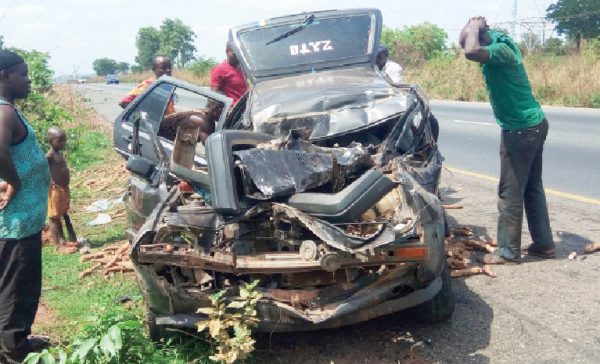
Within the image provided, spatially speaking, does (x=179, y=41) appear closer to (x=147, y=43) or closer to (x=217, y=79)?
(x=147, y=43)

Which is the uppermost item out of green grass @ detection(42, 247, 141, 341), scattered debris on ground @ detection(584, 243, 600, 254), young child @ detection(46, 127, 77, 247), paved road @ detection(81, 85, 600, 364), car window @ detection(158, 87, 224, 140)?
car window @ detection(158, 87, 224, 140)

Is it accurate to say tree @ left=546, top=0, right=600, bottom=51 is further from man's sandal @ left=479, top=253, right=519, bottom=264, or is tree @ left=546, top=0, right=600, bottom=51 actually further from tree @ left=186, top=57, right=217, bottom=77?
man's sandal @ left=479, top=253, right=519, bottom=264

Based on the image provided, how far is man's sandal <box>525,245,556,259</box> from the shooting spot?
194 inches

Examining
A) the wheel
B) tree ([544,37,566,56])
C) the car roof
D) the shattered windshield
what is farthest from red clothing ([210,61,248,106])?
tree ([544,37,566,56])

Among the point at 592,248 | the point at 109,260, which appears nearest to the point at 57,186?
the point at 109,260

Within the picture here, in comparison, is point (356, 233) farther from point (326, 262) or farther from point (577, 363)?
point (577, 363)

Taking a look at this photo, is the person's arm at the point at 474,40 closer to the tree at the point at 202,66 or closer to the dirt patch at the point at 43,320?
the dirt patch at the point at 43,320

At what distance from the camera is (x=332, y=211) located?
10.6 feet

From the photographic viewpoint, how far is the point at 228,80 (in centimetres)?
693

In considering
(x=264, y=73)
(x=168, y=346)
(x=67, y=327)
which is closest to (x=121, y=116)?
(x=264, y=73)

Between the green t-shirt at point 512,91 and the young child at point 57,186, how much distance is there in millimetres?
4229

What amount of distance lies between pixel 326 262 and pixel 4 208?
1.92 metres

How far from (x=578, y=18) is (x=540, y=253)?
1889 inches

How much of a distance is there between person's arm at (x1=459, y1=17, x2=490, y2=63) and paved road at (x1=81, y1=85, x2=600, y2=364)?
64.4 inches
